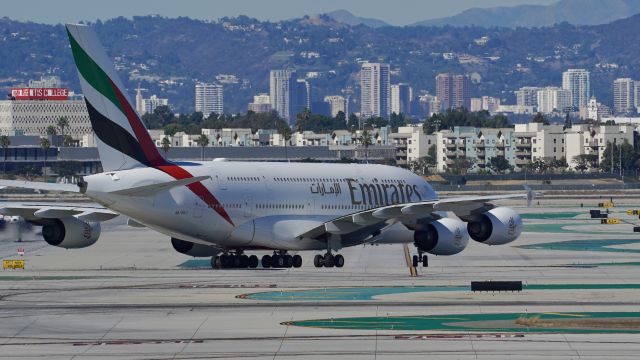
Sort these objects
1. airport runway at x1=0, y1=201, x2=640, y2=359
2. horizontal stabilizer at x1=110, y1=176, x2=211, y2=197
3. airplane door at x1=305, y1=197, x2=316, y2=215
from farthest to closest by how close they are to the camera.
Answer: airplane door at x1=305, y1=197, x2=316, y2=215 < horizontal stabilizer at x1=110, y1=176, x2=211, y2=197 < airport runway at x1=0, y1=201, x2=640, y2=359

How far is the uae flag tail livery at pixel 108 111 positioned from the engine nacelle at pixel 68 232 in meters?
8.15

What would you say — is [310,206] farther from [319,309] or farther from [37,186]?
[319,309]

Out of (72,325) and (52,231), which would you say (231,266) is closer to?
(52,231)

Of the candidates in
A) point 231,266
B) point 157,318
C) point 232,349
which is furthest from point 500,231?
point 232,349

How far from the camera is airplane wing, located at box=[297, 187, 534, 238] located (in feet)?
209

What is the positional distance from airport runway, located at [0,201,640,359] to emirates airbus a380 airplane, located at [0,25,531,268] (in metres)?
1.67

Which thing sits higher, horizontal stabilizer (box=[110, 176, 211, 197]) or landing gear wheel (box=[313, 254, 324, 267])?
horizontal stabilizer (box=[110, 176, 211, 197])

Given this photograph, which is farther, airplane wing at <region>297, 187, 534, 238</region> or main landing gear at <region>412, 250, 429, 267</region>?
main landing gear at <region>412, 250, 429, 267</region>

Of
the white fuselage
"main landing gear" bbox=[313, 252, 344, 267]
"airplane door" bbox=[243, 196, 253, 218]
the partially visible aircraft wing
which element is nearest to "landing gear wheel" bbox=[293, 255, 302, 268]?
the white fuselage

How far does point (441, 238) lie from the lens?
6644cm

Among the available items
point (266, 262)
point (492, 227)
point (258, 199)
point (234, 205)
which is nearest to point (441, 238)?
point (492, 227)

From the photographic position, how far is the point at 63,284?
58.2m

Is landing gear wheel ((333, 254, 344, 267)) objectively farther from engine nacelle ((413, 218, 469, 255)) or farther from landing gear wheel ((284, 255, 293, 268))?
engine nacelle ((413, 218, 469, 255))

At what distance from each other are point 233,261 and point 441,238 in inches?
371
